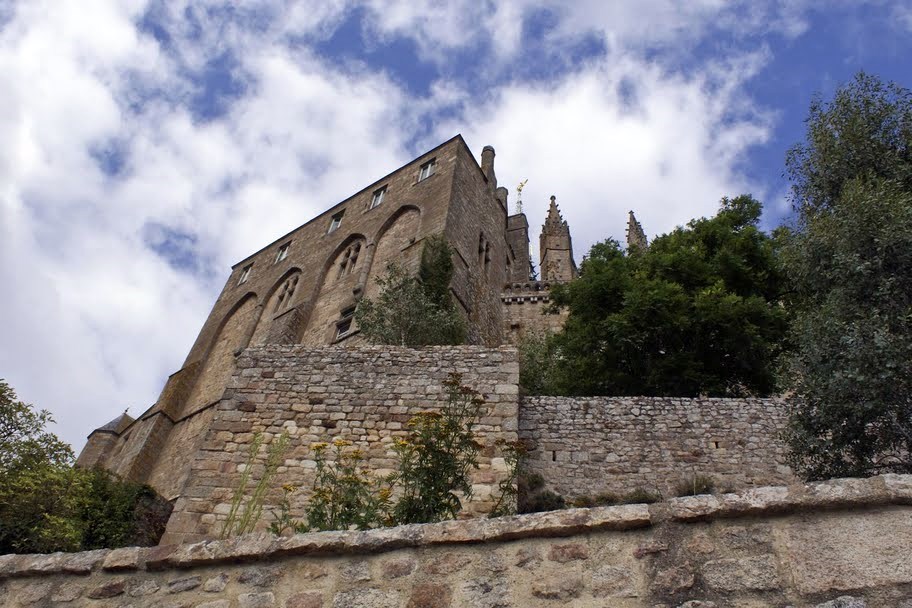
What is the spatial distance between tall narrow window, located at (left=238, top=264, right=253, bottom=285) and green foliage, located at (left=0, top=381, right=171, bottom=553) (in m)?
21.0

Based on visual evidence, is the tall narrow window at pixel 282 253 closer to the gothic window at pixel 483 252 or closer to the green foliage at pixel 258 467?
the gothic window at pixel 483 252

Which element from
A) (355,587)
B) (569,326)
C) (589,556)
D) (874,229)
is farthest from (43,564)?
(569,326)

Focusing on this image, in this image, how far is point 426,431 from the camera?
22.9ft

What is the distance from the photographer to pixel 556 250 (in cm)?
4153

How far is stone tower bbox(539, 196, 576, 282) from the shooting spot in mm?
39562

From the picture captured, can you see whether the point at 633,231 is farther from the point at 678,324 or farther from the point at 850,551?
the point at 850,551

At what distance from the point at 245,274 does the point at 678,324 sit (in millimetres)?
25054

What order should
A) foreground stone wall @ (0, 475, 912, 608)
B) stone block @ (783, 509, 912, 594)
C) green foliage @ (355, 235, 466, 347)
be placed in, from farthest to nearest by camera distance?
green foliage @ (355, 235, 466, 347)
foreground stone wall @ (0, 475, 912, 608)
stone block @ (783, 509, 912, 594)

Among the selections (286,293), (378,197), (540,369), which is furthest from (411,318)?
(378,197)

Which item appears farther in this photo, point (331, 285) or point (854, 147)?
point (331, 285)

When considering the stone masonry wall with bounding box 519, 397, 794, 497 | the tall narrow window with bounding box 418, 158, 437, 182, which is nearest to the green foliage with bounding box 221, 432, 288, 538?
the stone masonry wall with bounding box 519, 397, 794, 497

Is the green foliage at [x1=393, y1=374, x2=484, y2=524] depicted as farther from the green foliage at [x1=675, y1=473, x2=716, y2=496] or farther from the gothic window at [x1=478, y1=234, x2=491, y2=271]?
the gothic window at [x1=478, y1=234, x2=491, y2=271]

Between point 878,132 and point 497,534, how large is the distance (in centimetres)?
988

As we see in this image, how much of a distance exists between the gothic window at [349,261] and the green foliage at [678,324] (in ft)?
39.3
